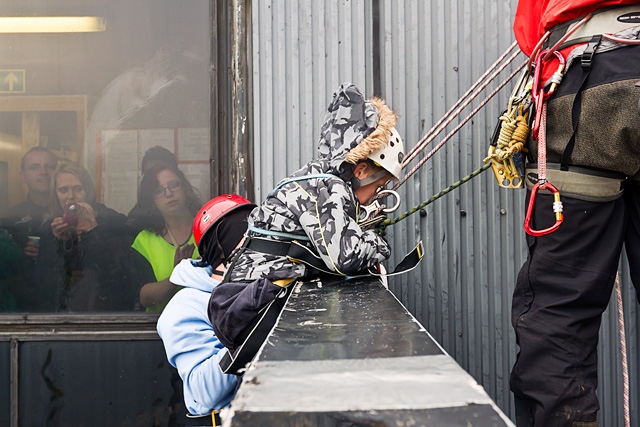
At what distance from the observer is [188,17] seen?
3.11m

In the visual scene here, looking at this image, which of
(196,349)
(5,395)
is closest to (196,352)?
(196,349)

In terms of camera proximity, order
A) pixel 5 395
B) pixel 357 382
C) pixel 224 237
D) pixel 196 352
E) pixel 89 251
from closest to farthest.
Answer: pixel 357 382 < pixel 196 352 < pixel 224 237 < pixel 5 395 < pixel 89 251

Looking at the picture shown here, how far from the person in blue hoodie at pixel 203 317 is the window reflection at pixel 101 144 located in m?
0.69

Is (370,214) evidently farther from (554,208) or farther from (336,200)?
(554,208)

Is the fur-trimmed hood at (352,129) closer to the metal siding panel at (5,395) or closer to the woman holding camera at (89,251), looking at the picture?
the woman holding camera at (89,251)

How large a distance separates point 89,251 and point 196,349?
123 centimetres

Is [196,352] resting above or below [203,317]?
below

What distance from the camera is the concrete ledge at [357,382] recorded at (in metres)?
0.69

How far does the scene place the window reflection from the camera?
3.10m

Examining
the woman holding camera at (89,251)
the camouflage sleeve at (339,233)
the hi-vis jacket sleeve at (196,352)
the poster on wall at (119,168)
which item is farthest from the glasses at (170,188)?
the camouflage sleeve at (339,233)

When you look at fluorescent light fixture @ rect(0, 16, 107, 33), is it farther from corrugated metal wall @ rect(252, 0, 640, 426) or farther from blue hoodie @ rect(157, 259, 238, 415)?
blue hoodie @ rect(157, 259, 238, 415)

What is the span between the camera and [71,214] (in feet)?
10.2

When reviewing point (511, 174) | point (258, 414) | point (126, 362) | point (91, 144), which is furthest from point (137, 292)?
point (258, 414)

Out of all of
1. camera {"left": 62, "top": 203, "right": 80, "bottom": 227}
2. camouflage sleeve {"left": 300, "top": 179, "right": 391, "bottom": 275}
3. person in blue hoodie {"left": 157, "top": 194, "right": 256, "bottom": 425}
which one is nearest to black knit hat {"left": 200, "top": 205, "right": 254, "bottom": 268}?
person in blue hoodie {"left": 157, "top": 194, "right": 256, "bottom": 425}
